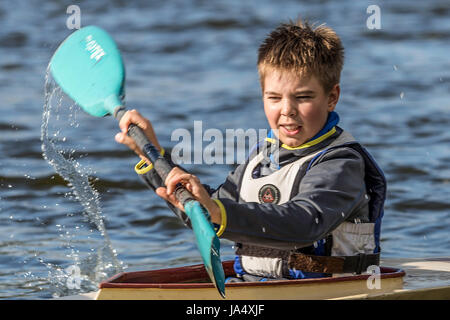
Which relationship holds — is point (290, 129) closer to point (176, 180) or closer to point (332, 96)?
point (332, 96)

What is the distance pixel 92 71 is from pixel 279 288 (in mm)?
1102

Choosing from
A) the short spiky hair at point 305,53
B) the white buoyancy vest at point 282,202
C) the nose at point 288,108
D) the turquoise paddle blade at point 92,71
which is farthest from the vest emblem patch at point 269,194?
the turquoise paddle blade at point 92,71

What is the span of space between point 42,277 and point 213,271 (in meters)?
1.94

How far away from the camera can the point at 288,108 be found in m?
3.00

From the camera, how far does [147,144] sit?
8.98 ft

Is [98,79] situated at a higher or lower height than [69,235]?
higher

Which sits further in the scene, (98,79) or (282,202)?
(98,79)

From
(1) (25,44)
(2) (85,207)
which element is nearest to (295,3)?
(1) (25,44)

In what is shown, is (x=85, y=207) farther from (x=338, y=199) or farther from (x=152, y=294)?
(x=338, y=199)

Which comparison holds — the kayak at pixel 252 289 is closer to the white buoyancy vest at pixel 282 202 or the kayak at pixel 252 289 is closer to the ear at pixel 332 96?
the white buoyancy vest at pixel 282 202

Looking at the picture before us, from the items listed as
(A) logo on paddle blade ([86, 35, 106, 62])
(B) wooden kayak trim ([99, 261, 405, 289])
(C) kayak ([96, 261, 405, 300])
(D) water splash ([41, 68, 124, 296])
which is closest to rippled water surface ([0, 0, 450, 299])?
(D) water splash ([41, 68, 124, 296])

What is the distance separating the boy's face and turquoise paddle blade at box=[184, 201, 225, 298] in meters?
0.65

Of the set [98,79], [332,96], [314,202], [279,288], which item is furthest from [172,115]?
[314,202]

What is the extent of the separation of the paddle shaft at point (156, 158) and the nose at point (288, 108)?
0.51 metres
